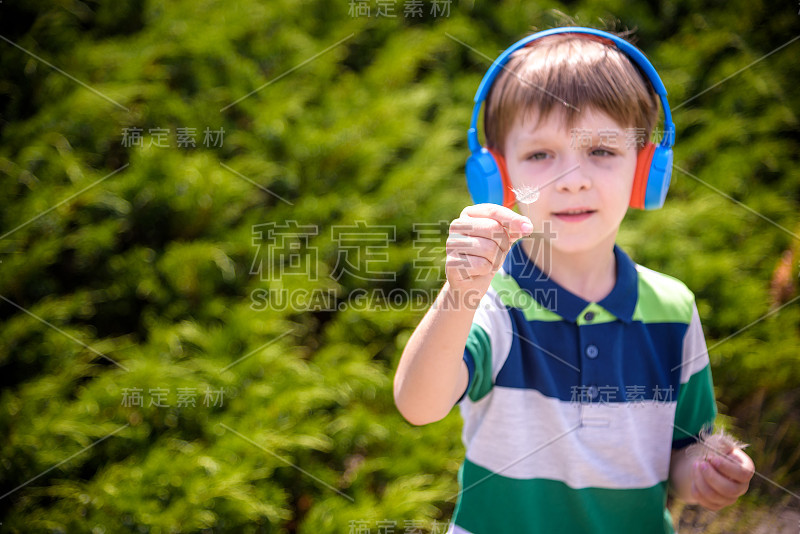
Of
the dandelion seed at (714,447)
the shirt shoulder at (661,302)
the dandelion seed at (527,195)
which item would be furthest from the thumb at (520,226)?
the dandelion seed at (714,447)

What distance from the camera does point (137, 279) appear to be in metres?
2.28

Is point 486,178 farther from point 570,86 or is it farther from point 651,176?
point 651,176

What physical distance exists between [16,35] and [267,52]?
99cm

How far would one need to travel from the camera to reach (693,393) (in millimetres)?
1235

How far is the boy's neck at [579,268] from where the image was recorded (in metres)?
1.25

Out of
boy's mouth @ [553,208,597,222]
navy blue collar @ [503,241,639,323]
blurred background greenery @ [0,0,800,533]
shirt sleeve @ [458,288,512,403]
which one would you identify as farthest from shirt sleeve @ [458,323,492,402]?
blurred background greenery @ [0,0,800,533]

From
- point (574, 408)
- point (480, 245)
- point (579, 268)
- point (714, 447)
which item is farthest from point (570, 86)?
point (714, 447)

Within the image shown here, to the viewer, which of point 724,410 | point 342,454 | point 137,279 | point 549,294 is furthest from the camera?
point 724,410

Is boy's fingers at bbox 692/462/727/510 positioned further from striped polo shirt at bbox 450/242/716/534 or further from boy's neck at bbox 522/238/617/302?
boy's neck at bbox 522/238/617/302

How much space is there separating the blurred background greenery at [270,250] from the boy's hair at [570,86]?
1229 millimetres

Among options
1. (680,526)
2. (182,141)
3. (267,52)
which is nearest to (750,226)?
(680,526)

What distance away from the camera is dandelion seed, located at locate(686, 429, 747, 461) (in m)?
1.15

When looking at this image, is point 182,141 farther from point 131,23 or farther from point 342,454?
point 342,454

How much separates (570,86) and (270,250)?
59.4 inches
